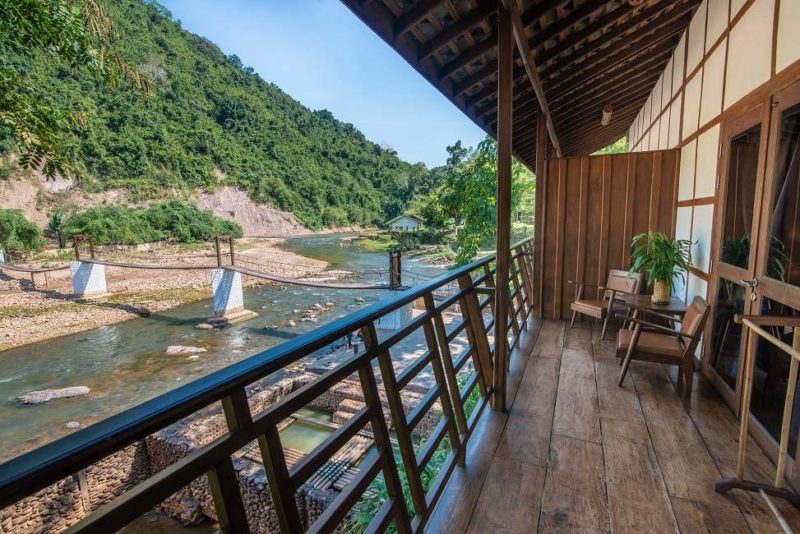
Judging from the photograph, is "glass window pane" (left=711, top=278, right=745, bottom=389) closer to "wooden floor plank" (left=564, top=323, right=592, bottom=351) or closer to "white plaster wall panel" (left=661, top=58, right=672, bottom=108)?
"wooden floor plank" (left=564, top=323, right=592, bottom=351)

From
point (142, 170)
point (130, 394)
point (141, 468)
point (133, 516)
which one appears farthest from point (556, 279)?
point (142, 170)

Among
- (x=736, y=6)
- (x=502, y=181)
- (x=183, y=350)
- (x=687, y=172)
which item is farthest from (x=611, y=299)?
(x=183, y=350)

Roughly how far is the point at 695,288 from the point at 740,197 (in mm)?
1052

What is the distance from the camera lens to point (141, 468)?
810 centimetres

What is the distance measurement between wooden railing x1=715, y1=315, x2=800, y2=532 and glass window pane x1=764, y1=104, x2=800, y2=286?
0.50 meters

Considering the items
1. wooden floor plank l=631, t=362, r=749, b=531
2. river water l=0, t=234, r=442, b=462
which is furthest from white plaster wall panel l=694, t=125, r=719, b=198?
river water l=0, t=234, r=442, b=462

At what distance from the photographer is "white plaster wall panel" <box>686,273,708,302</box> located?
2912mm

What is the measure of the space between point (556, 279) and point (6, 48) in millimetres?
6778

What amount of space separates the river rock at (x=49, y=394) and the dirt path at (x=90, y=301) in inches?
161

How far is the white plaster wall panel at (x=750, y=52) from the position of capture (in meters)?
2.09

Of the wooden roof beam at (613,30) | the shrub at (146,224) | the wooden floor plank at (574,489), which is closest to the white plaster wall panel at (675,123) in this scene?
the wooden roof beam at (613,30)

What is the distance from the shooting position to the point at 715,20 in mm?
2889

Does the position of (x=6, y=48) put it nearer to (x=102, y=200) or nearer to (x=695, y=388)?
(x=695, y=388)

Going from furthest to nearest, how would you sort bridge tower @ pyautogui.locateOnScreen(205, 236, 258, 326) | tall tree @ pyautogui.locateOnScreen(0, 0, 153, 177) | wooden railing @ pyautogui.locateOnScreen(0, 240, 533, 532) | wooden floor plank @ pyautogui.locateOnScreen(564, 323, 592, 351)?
bridge tower @ pyautogui.locateOnScreen(205, 236, 258, 326) → tall tree @ pyautogui.locateOnScreen(0, 0, 153, 177) → wooden floor plank @ pyautogui.locateOnScreen(564, 323, 592, 351) → wooden railing @ pyautogui.locateOnScreen(0, 240, 533, 532)
